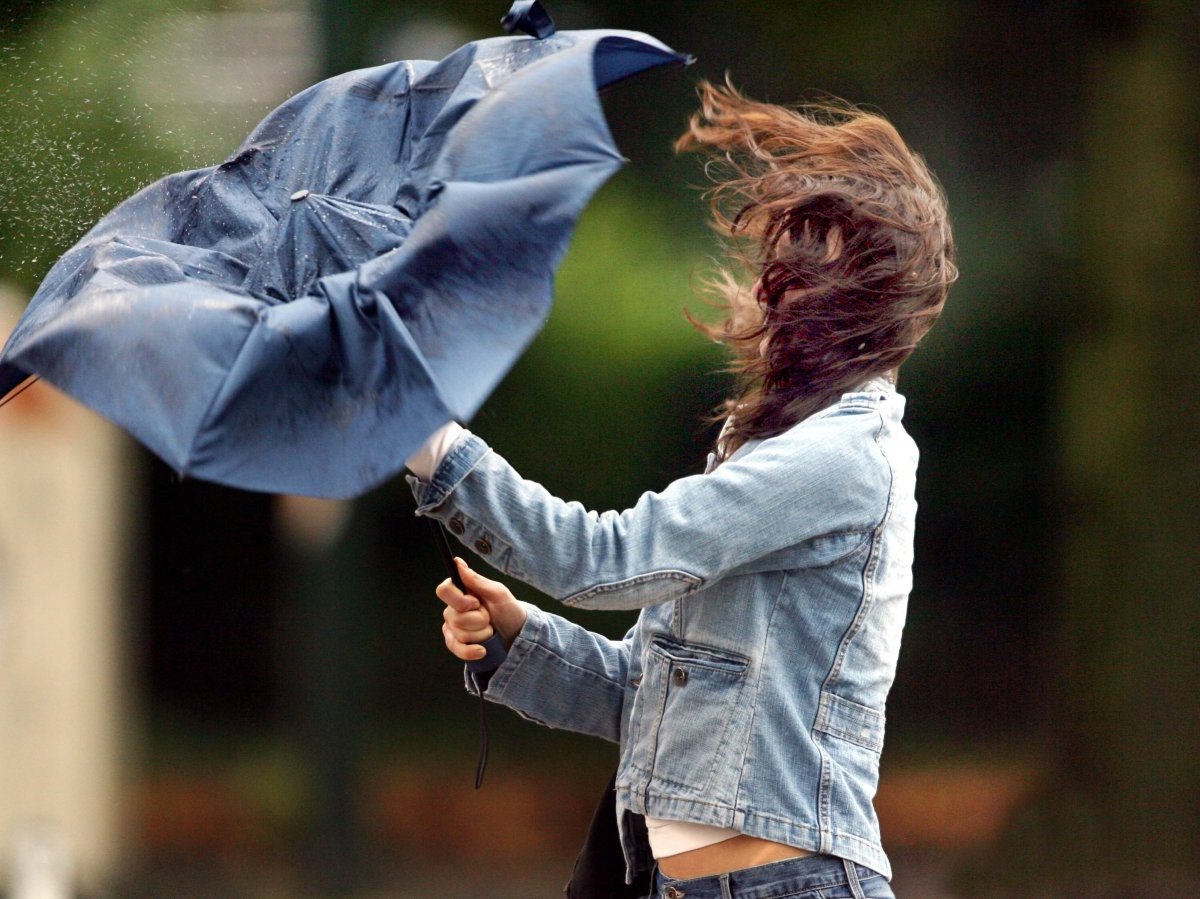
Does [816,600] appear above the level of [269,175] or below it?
below

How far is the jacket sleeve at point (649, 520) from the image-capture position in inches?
70.7

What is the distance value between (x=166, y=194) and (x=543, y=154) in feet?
2.24

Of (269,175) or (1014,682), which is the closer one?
(269,175)

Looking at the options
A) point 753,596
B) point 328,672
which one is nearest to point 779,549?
point 753,596

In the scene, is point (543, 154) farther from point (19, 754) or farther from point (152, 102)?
point (19, 754)

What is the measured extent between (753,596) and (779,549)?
0.34 ft

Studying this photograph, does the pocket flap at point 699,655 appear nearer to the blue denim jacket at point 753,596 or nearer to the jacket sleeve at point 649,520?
the blue denim jacket at point 753,596

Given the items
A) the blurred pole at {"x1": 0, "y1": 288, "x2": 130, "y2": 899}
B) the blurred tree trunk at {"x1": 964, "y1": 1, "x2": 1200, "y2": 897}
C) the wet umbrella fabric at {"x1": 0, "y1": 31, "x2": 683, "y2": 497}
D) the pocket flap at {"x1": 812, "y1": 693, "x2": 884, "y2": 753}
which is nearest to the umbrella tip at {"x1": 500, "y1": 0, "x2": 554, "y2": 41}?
the wet umbrella fabric at {"x1": 0, "y1": 31, "x2": 683, "y2": 497}

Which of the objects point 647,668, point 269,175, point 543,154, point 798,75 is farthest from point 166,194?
point 798,75

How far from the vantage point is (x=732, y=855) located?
6.43 ft

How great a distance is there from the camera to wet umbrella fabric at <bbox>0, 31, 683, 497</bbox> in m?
1.64

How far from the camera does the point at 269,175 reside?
2104mm

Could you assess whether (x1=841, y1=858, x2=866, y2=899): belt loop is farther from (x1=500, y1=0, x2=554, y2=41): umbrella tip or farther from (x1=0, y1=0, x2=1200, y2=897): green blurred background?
(x1=0, y1=0, x2=1200, y2=897): green blurred background

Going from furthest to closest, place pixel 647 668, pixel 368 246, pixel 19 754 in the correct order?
pixel 19 754 < pixel 647 668 < pixel 368 246
